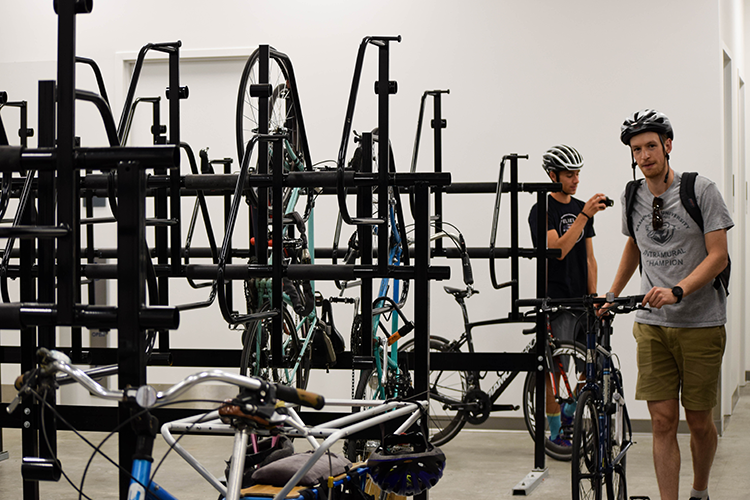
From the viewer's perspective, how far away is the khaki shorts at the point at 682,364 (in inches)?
132

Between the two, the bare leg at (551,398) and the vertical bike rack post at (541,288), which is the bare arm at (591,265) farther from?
the vertical bike rack post at (541,288)

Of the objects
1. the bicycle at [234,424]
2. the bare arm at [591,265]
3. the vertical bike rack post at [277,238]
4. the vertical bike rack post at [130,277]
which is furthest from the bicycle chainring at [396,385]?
the vertical bike rack post at [130,277]

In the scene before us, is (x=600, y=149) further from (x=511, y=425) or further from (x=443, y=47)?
(x=511, y=425)

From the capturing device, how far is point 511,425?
573 cm

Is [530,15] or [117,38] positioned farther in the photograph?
[117,38]

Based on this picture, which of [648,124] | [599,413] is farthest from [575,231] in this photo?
[599,413]

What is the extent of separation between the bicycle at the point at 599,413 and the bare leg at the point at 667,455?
13 centimetres

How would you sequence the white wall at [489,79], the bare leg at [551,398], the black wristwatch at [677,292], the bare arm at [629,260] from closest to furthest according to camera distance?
the black wristwatch at [677,292] → the bare arm at [629,260] → the bare leg at [551,398] → the white wall at [489,79]

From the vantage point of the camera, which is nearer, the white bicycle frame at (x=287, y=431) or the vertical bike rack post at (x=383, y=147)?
the white bicycle frame at (x=287, y=431)

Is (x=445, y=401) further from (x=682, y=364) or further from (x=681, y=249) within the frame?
(x=681, y=249)

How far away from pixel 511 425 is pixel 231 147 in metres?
2.80

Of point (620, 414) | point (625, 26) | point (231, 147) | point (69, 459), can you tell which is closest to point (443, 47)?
point (625, 26)

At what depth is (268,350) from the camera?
11.9 ft

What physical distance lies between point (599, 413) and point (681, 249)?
803mm
